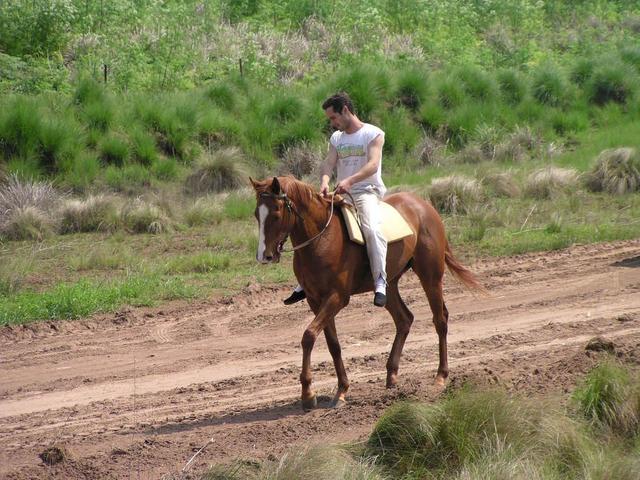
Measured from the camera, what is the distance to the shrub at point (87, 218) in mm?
16609

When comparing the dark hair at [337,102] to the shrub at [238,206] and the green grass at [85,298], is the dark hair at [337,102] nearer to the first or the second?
the green grass at [85,298]

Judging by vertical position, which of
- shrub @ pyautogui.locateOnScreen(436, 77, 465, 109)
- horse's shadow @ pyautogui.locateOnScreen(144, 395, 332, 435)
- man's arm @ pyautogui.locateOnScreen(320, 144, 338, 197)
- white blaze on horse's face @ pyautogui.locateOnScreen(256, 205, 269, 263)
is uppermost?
man's arm @ pyautogui.locateOnScreen(320, 144, 338, 197)

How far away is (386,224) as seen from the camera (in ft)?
31.4

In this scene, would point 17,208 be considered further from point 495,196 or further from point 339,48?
point 339,48

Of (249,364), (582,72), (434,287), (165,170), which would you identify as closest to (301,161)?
(165,170)

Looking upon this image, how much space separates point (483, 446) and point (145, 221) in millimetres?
10053

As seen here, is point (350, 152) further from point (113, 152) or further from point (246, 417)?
point (113, 152)

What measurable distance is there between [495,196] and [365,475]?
11624 millimetres

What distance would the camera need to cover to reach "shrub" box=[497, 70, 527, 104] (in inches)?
936

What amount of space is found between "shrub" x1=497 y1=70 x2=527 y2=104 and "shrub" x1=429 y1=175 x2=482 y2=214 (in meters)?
6.72

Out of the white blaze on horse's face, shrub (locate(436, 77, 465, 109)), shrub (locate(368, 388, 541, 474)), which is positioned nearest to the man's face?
the white blaze on horse's face

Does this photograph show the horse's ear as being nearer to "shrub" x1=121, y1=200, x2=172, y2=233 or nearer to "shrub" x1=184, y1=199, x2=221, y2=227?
"shrub" x1=121, y1=200, x2=172, y2=233

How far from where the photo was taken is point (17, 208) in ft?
53.6

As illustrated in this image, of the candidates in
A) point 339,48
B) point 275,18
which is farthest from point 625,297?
point 275,18
